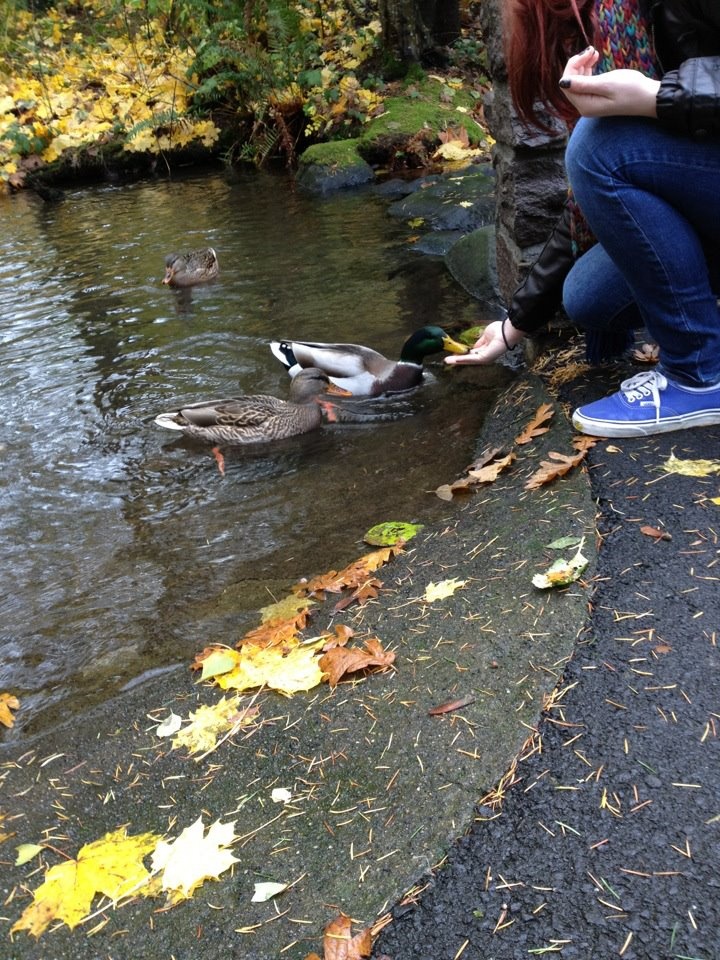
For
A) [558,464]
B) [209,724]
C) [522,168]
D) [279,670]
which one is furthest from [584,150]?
[209,724]

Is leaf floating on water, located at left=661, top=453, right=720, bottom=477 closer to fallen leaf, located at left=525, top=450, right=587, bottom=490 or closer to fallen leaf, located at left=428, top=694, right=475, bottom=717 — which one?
fallen leaf, located at left=525, top=450, right=587, bottom=490

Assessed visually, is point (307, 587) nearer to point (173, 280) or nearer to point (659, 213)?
point (659, 213)

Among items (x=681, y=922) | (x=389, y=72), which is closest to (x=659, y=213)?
(x=681, y=922)

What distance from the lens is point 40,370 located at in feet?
21.3

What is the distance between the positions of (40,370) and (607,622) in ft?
17.7

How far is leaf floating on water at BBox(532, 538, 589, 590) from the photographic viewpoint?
100.0 inches

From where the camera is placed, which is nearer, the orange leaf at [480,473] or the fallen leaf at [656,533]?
the fallen leaf at [656,533]

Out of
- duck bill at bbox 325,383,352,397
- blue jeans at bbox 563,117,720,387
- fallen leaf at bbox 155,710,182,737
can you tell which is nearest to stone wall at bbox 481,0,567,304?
blue jeans at bbox 563,117,720,387

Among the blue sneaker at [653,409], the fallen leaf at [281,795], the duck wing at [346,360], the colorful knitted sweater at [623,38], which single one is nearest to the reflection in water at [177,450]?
the duck wing at [346,360]

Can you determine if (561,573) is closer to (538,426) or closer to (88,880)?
(538,426)

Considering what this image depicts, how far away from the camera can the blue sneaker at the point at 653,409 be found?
3.13 meters

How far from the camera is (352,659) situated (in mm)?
2561

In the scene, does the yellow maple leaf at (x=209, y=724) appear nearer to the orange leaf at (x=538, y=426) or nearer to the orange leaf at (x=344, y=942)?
the orange leaf at (x=344, y=942)

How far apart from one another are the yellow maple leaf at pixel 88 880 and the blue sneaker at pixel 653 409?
221cm
